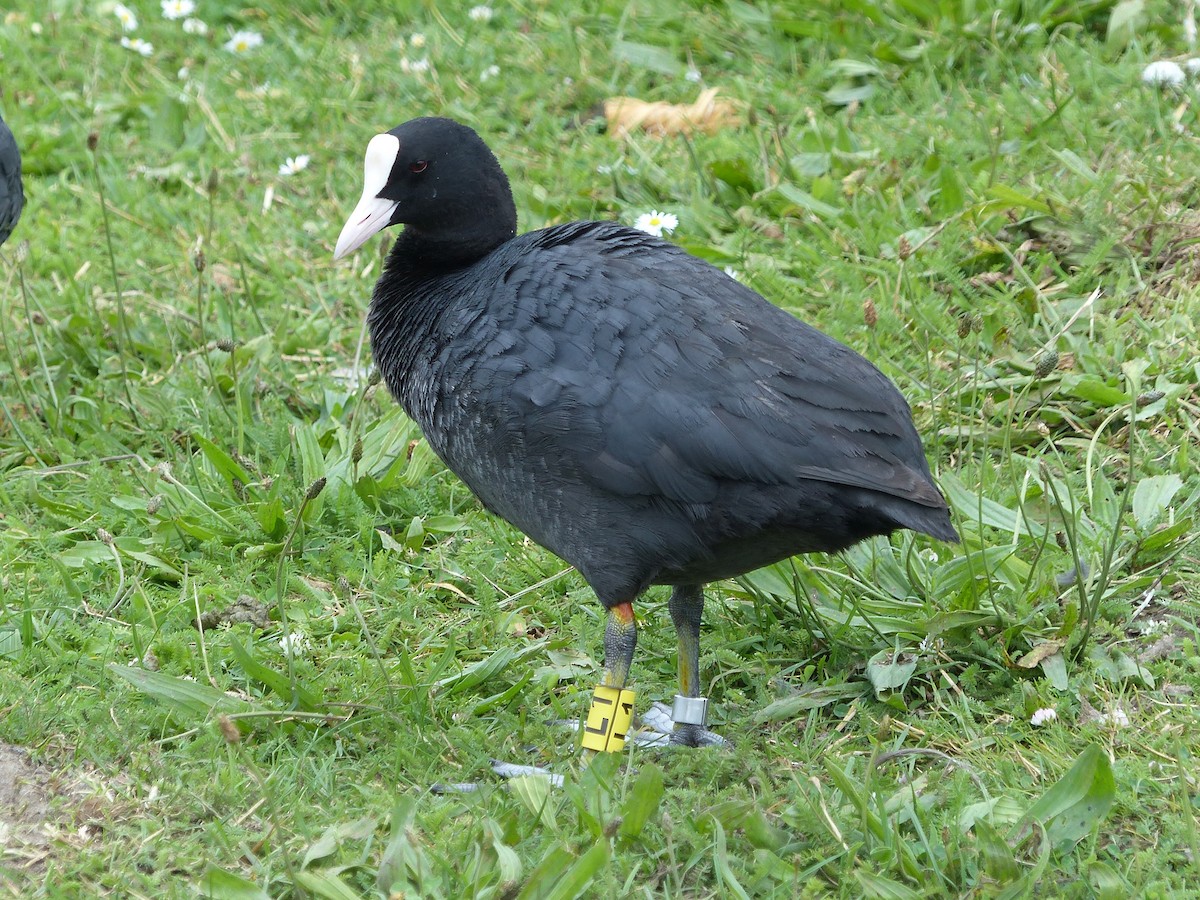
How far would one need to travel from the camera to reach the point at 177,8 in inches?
280

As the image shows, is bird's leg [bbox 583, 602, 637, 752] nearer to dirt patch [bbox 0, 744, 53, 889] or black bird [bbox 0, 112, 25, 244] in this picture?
dirt patch [bbox 0, 744, 53, 889]

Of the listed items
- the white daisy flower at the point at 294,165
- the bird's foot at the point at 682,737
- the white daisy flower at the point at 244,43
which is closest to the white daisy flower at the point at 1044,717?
the bird's foot at the point at 682,737

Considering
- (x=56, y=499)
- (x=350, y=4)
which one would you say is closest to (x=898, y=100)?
(x=350, y=4)

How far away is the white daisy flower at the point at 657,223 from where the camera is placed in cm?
485

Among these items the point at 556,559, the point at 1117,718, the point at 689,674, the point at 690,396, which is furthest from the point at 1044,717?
the point at 556,559

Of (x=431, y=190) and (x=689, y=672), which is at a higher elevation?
(x=431, y=190)

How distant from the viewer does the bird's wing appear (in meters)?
2.96

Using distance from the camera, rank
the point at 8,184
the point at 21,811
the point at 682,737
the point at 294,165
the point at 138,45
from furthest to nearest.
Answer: the point at 138,45 < the point at 294,165 < the point at 8,184 < the point at 682,737 < the point at 21,811

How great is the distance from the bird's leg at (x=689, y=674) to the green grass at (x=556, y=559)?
9cm

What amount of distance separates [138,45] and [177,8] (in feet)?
1.48

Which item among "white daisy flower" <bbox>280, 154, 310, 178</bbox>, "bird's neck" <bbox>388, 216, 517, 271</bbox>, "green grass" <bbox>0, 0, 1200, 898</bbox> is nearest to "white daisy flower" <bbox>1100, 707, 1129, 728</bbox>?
"green grass" <bbox>0, 0, 1200, 898</bbox>

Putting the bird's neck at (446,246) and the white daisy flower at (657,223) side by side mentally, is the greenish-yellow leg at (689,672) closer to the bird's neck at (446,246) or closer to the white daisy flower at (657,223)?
the bird's neck at (446,246)

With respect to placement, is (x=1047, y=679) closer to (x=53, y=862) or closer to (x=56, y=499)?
(x=53, y=862)

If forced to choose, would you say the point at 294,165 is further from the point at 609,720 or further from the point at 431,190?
the point at 609,720
